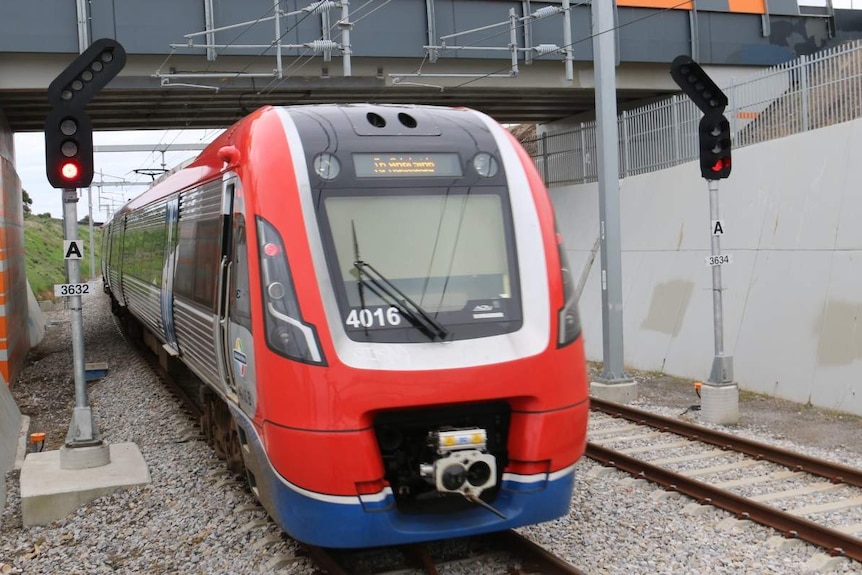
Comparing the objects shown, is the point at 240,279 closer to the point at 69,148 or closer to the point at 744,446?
the point at 69,148

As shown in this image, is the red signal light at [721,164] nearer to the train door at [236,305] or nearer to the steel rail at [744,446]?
the steel rail at [744,446]

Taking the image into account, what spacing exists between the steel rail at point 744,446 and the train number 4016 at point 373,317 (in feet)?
14.8

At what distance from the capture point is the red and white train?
16.7 ft

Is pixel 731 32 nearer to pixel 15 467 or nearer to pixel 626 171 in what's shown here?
pixel 626 171

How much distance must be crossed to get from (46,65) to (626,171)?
10927 millimetres

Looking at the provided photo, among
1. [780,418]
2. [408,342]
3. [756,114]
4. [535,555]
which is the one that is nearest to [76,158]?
[408,342]

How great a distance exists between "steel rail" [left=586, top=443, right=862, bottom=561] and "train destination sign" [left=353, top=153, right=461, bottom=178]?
3316 millimetres

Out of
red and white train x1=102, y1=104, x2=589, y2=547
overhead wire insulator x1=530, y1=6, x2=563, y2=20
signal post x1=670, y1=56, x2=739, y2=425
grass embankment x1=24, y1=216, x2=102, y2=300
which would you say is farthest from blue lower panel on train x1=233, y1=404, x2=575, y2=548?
grass embankment x1=24, y1=216, x2=102, y2=300

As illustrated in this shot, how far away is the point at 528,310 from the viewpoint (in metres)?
5.59

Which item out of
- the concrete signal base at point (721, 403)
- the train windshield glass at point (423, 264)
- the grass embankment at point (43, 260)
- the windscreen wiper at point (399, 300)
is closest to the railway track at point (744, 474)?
the concrete signal base at point (721, 403)

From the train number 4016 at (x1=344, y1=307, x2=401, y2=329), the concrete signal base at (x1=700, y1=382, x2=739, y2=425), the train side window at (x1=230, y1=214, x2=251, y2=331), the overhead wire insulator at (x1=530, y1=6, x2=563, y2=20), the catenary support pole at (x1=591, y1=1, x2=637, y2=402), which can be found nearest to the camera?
the train number 4016 at (x1=344, y1=307, x2=401, y2=329)

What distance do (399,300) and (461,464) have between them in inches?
40.8

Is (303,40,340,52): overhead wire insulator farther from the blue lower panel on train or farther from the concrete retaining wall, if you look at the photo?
the blue lower panel on train

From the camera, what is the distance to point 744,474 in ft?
26.4
